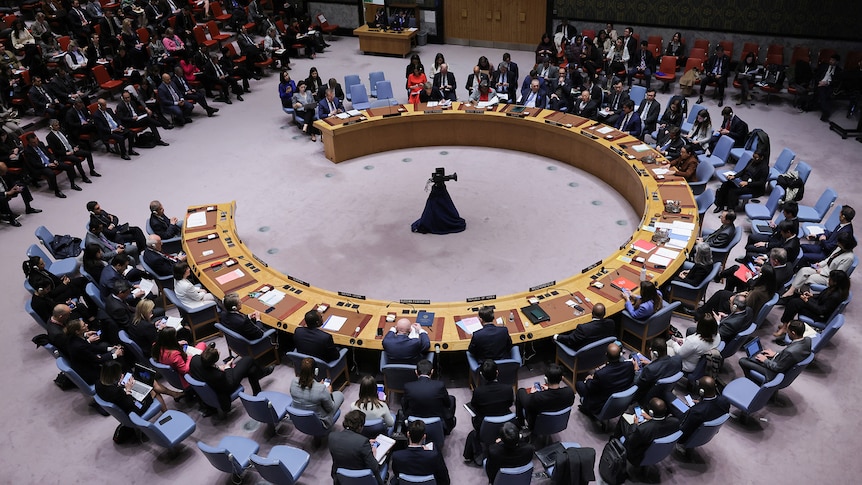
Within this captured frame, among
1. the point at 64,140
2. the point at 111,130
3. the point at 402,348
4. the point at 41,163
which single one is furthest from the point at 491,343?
the point at 111,130

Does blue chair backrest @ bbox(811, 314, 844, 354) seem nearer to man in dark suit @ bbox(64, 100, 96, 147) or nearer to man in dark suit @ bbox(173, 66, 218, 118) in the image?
man in dark suit @ bbox(64, 100, 96, 147)

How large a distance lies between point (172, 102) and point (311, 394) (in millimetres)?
12153

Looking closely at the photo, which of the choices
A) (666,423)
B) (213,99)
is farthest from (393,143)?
(666,423)

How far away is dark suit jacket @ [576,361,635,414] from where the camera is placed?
726 centimetres

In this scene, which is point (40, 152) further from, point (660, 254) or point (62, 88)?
point (660, 254)

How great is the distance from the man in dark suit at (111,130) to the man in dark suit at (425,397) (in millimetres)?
11242

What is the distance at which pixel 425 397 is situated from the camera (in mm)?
6938

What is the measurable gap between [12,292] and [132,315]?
327cm

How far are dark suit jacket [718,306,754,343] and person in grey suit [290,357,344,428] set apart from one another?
485 cm

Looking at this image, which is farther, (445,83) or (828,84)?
(445,83)

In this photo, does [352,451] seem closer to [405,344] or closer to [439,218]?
[405,344]

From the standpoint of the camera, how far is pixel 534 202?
13.0 metres

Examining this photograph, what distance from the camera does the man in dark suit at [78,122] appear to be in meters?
14.6

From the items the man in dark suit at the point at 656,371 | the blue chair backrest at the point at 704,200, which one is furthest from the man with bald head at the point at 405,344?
the blue chair backrest at the point at 704,200
